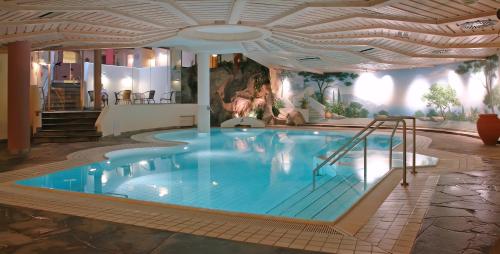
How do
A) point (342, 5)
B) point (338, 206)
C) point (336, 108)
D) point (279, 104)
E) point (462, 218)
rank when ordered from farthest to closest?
point (279, 104) < point (336, 108) < point (342, 5) < point (338, 206) < point (462, 218)

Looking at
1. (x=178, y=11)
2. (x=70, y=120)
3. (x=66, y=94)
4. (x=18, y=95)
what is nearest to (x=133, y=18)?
(x=178, y=11)

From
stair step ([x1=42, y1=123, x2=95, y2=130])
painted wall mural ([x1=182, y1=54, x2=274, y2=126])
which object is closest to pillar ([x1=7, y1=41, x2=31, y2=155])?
stair step ([x1=42, y1=123, x2=95, y2=130])

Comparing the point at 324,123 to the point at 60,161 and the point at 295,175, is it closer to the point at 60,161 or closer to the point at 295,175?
the point at 295,175

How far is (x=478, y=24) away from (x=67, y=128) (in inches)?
519

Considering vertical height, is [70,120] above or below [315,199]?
above

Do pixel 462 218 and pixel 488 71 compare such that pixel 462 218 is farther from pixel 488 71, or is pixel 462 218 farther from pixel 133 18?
pixel 488 71

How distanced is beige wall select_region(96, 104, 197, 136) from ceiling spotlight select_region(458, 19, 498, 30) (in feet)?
39.5

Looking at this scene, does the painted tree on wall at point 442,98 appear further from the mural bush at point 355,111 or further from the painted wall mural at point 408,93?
the mural bush at point 355,111

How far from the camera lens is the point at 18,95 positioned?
975cm

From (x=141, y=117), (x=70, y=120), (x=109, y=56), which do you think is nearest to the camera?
(x=70, y=120)

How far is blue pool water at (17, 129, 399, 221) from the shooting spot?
257 inches

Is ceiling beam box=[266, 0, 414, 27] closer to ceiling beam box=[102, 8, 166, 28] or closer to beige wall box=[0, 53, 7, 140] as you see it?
ceiling beam box=[102, 8, 166, 28]

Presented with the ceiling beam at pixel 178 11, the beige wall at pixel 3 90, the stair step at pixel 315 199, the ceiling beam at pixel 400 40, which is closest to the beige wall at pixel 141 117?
the beige wall at pixel 3 90

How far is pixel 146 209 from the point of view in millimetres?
4691
